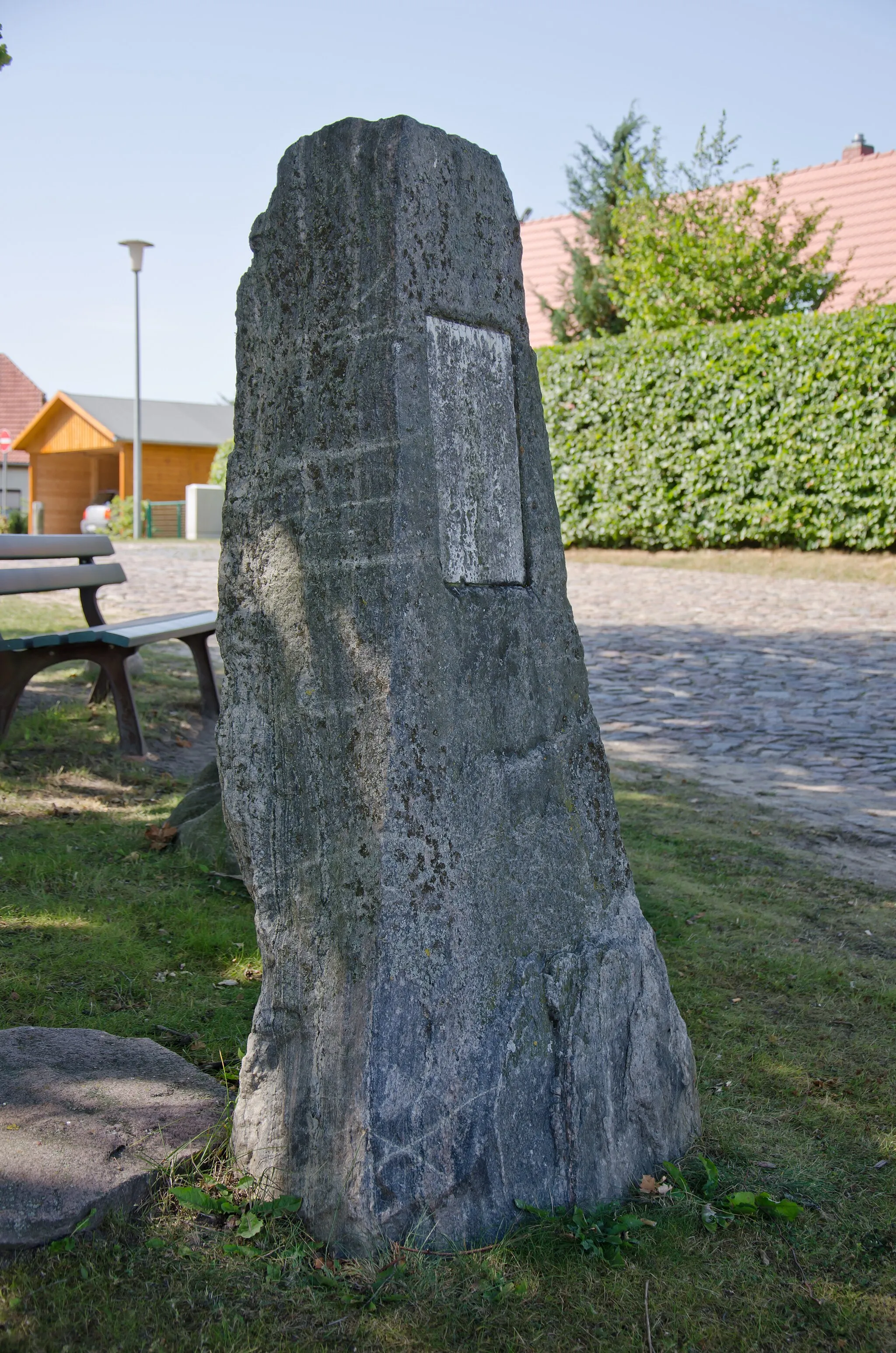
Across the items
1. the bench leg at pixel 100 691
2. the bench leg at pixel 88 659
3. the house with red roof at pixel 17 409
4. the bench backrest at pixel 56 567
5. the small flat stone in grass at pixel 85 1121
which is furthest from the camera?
the house with red roof at pixel 17 409

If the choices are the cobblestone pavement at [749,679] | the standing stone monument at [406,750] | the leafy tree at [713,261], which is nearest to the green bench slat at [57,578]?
the cobblestone pavement at [749,679]

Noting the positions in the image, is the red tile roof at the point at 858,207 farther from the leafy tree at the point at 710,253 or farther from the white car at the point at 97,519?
the white car at the point at 97,519

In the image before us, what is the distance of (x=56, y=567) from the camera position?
674 cm

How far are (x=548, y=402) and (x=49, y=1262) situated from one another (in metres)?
16.9

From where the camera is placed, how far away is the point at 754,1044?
3.28 m

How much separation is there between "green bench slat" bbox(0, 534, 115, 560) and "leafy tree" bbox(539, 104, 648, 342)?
19200 mm

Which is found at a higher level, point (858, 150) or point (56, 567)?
point (858, 150)

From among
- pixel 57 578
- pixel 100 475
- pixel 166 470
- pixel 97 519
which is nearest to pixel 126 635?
pixel 57 578

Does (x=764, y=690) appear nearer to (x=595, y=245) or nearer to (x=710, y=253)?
(x=710, y=253)

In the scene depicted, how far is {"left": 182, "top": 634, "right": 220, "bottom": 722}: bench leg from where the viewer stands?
23.6 ft

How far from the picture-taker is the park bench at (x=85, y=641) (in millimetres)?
5805

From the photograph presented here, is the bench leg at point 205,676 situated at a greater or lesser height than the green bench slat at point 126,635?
lesser


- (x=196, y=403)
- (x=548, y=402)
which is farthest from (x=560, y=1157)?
(x=196, y=403)

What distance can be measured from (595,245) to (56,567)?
2271 cm
